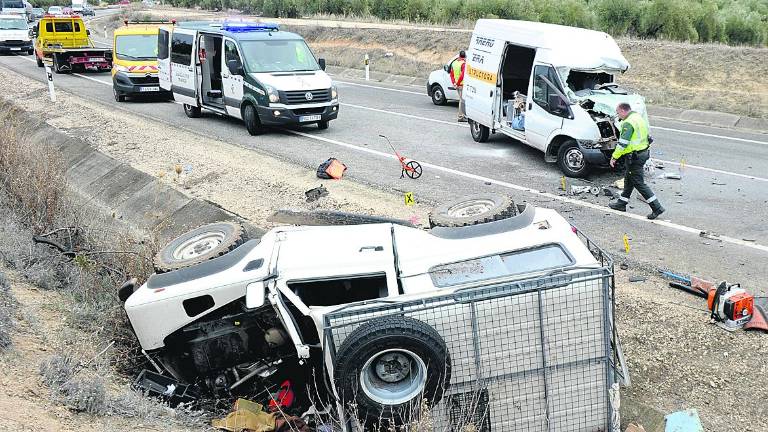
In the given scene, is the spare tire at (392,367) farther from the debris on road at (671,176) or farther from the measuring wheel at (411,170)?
the debris on road at (671,176)

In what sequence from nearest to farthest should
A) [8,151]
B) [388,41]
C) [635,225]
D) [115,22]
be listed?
[635,225]
[8,151]
[388,41]
[115,22]

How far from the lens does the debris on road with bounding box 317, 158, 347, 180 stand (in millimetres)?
11477

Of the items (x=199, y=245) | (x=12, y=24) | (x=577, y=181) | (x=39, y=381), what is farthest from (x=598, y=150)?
(x=12, y=24)

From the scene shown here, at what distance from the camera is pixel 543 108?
12266 millimetres

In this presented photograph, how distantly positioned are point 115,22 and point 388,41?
32.5m

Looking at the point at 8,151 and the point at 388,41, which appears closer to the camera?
the point at 8,151

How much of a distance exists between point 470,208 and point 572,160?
566cm

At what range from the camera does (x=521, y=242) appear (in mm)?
5336

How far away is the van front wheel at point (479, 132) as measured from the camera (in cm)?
1435

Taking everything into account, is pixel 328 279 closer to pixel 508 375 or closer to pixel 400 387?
pixel 400 387

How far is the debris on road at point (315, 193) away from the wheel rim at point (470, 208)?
4.07 m

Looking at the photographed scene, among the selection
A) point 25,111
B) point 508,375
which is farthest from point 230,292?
point 25,111

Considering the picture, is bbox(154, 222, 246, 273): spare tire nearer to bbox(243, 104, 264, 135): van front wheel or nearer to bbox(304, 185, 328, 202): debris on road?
bbox(304, 185, 328, 202): debris on road

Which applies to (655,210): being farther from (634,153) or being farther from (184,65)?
(184,65)
